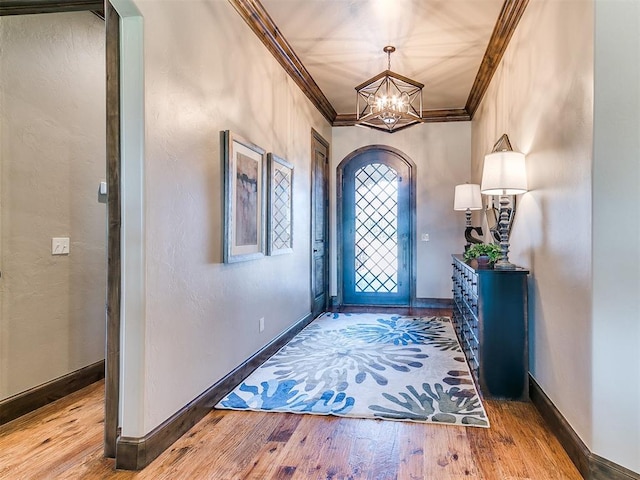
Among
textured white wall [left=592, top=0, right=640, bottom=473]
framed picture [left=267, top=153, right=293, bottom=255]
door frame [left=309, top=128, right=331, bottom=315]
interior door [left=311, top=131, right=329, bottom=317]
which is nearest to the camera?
textured white wall [left=592, top=0, right=640, bottom=473]

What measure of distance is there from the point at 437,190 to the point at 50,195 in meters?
4.95

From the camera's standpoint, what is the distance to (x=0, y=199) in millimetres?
2516

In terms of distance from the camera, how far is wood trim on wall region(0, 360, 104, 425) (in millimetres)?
2475

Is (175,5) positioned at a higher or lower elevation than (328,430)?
higher

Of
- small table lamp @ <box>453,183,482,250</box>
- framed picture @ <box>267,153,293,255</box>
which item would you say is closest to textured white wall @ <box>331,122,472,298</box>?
small table lamp @ <box>453,183,482,250</box>

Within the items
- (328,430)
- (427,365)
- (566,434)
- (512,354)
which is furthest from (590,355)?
(427,365)

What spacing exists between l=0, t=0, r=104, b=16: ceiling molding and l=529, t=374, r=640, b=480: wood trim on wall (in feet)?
10.9

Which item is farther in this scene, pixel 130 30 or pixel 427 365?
pixel 427 365

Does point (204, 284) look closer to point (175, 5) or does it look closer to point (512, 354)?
point (175, 5)

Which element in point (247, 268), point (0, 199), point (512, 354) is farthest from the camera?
point (247, 268)

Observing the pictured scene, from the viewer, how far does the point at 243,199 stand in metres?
3.07

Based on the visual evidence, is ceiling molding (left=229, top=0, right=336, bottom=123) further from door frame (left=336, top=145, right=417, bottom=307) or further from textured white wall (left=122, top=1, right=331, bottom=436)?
door frame (left=336, top=145, right=417, bottom=307)

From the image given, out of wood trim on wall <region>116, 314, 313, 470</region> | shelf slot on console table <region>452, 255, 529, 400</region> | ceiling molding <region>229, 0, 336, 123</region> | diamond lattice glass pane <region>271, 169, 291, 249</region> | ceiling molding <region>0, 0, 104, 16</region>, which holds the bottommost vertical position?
wood trim on wall <region>116, 314, 313, 470</region>

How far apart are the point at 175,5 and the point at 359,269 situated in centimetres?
474
